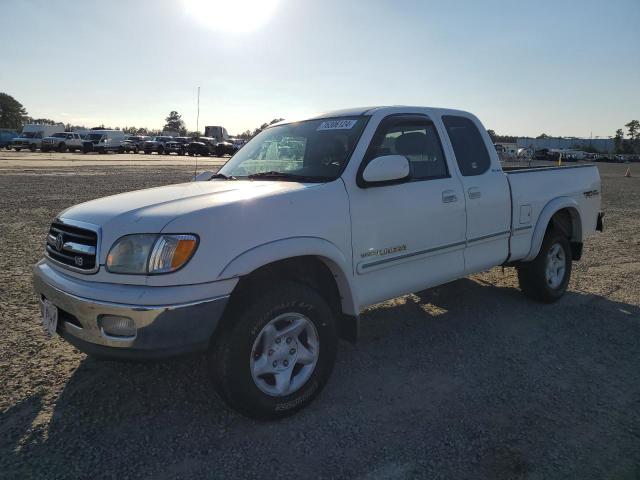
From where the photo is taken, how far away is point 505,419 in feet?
10.2

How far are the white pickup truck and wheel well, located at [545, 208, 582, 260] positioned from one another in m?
1.17

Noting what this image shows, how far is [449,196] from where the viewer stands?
4.03 m

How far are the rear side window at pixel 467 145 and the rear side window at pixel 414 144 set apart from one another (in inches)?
8.9

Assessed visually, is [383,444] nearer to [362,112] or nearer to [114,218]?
[114,218]

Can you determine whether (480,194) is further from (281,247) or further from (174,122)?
(174,122)

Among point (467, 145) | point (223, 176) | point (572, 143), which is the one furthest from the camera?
point (572, 143)

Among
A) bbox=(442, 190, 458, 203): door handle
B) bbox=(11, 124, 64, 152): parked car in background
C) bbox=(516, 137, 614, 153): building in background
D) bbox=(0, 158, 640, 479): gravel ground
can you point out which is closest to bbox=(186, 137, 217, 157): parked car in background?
bbox=(11, 124, 64, 152): parked car in background

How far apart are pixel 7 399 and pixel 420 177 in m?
3.32

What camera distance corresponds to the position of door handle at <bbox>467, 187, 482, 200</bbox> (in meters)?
4.23

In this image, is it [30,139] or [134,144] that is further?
[134,144]

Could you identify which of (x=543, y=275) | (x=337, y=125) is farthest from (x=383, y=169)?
(x=543, y=275)

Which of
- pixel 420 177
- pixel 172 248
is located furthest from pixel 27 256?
pixel 420 177

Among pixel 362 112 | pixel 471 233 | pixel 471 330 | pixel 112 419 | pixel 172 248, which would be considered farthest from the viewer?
pixel 471 330

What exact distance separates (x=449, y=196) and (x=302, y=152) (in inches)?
49.4
